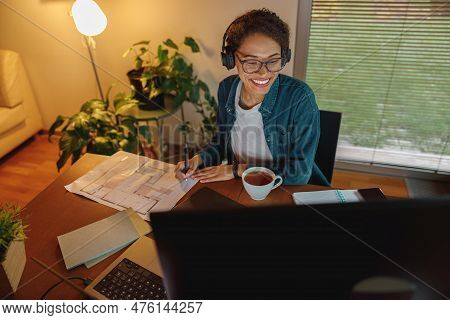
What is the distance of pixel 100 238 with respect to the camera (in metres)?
0.93

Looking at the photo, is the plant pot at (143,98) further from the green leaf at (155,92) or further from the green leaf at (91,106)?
the green leaf at (91,106)

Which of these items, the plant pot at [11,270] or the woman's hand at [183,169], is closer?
the plant pot at [11,270]

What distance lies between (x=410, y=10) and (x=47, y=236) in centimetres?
204

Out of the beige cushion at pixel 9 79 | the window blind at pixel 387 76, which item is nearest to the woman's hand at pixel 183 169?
the window blind at pixel 387 76

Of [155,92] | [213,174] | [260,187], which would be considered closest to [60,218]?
[213,174]

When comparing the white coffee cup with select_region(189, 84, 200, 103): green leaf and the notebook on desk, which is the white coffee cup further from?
select_region(189, 84, 200, 103): green leaf

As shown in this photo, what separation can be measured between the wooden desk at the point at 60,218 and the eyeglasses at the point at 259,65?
370 mm

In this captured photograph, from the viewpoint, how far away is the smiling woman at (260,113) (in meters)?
1.15

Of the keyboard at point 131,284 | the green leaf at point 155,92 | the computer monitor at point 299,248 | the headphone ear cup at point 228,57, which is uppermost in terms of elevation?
the headphone ear cup at point 228,57

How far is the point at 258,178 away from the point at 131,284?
476 mm

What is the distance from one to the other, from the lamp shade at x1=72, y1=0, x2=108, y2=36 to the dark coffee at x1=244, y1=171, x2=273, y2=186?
53.4 inches
